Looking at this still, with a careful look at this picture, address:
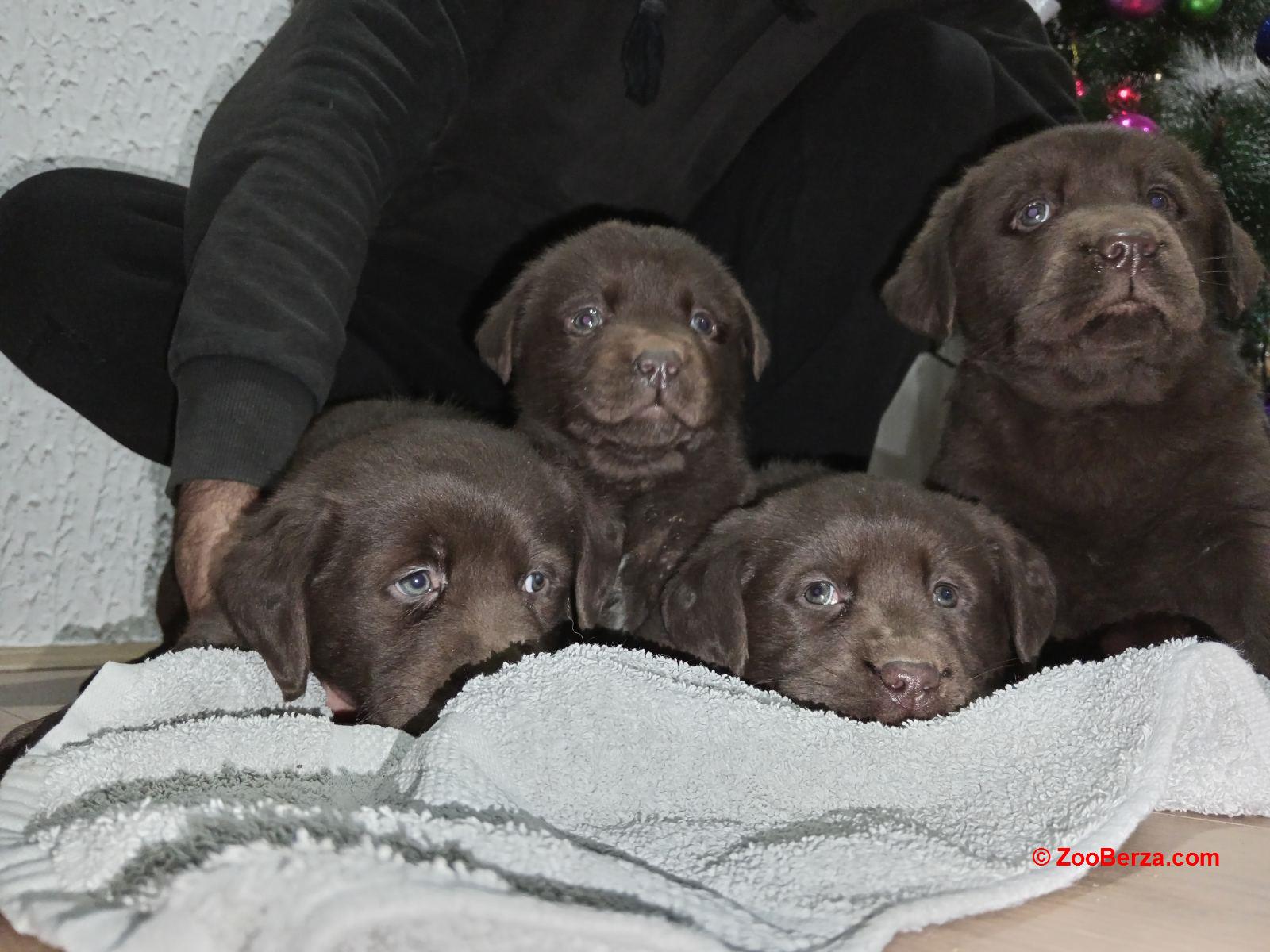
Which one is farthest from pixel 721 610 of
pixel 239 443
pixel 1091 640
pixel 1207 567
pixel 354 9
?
pixel 354 9

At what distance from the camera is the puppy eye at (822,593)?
2430 millimetres

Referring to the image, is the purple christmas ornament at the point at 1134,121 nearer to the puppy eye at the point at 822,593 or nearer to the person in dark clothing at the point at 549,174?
the person in dark clothing at the point at 549,174

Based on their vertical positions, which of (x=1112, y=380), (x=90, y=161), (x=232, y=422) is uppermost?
(x=1112, y=380)

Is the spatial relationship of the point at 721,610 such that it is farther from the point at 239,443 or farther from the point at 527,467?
the point at 239,443

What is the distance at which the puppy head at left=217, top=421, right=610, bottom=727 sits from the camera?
2156 mm

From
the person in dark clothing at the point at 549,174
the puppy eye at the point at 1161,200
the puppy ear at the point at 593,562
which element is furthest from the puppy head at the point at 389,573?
the puppy eye at the point at 1161,200

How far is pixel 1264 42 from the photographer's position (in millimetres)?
4027

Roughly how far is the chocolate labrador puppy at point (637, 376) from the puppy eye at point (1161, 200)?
3.39 ft

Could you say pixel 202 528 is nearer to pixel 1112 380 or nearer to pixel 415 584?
pixel 415 584

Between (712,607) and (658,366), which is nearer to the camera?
(712,607)

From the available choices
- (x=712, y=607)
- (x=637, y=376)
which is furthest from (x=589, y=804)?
(x=637, y=376)

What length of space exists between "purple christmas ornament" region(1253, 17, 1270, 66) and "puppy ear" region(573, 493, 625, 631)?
10.1 feet

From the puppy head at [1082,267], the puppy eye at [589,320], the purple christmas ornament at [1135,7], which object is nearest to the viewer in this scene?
the puppy head at [1082,267]

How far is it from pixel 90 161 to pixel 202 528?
7.27 feet
